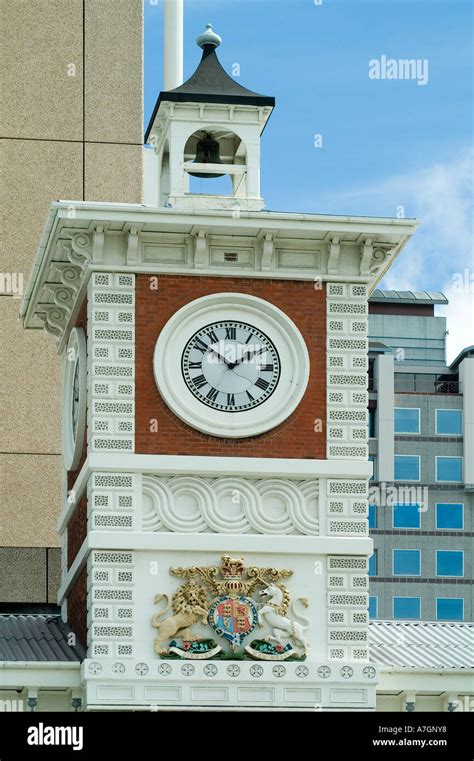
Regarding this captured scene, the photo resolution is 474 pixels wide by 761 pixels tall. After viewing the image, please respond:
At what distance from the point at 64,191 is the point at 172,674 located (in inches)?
707

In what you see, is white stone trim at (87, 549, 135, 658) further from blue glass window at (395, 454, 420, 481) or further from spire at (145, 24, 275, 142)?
blue glass window at (395, 454, 420, 481)

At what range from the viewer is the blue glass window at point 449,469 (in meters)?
122

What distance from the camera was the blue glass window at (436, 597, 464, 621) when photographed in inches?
4717

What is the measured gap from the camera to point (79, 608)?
45.7 m

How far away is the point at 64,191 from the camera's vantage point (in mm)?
57438

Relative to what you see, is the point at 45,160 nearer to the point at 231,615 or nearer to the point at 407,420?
the point at 231,615

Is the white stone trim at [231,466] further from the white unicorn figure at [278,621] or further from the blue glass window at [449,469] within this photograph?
the blue glass window at [449,469]

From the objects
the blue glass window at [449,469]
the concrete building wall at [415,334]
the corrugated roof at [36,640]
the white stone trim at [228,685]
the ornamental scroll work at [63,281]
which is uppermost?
the concrete building wall at [415,334]

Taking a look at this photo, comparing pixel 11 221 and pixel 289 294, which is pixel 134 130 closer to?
pixel 11 221

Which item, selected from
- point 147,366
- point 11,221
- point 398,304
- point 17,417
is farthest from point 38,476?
point 398,304

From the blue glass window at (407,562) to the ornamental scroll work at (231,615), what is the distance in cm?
7690

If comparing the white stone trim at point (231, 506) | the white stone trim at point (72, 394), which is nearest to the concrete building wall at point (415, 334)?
the white stone trim at point (72, 394)

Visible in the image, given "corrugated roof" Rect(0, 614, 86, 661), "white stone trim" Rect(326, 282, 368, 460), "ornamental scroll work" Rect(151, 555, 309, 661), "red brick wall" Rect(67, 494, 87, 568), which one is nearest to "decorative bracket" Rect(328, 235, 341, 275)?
"white stone trim" Rect(326, 282, 368, 460)

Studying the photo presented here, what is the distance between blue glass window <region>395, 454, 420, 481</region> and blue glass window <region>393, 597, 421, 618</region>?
6266mm
